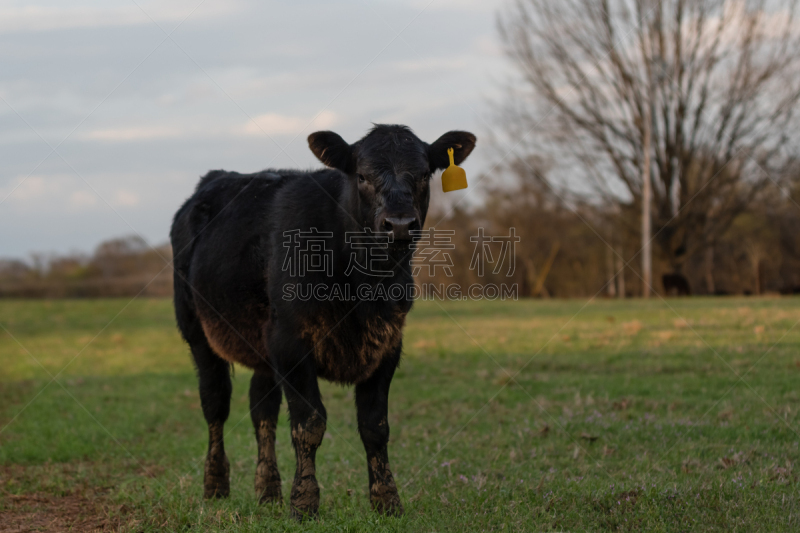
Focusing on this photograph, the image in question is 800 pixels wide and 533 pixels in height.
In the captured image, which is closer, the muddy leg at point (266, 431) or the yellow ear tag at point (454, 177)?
the yellow ear tag at point (454, 177)

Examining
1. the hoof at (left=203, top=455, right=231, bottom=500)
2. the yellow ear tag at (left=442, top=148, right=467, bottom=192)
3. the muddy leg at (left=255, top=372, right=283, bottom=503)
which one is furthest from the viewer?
the hoof at (left=203, top=455, right=231, bottom=500)

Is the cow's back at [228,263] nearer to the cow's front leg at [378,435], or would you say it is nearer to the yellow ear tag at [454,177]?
the cow's front leg at [378,435]

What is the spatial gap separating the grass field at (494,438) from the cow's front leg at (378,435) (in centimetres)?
17

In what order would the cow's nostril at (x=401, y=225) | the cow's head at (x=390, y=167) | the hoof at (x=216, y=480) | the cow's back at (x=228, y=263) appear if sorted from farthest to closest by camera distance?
1. the hoof at (x=216, y=480)
2. the cow's back at (x=228, y=263)
3. the cow's head at (x=390, y=167)
4. the cow's nostril at (x=401, y=225)

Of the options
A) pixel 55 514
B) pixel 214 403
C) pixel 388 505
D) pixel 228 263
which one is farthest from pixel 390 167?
pixel 55 514

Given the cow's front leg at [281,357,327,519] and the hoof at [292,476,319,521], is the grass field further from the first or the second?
the cow's front leg at [281,357,327,519]

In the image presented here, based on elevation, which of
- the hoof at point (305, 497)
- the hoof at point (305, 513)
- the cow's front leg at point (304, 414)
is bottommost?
the hoof at point (305, 513)

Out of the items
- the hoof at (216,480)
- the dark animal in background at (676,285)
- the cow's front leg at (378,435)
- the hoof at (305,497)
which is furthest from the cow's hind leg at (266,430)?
the dark animal in background at (676,285)

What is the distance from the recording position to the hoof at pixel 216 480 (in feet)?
19.5

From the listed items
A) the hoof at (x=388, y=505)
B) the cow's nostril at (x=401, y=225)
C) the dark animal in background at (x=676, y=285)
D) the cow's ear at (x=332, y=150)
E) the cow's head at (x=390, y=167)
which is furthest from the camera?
the dark animal in background at (x=676, y=285)

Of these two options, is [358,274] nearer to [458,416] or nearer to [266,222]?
[266,222]

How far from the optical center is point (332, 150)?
5266 mm

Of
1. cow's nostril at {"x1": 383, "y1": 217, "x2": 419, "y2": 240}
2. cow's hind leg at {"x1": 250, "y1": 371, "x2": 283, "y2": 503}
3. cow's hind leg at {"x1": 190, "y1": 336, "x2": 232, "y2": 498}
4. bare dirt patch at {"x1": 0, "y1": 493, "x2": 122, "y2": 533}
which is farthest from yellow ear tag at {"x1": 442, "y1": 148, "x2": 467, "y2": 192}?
bare dirt patch at {"x1": 0, "y1": 493, "x2": 122, "y2": 533}

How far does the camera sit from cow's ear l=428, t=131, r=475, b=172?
5.44 metres
